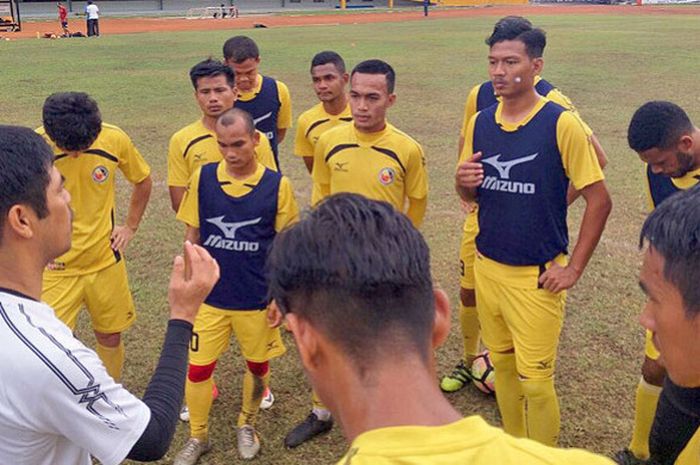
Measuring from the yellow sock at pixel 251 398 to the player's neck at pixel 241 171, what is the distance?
4.45ft

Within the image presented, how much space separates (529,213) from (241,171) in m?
1.91

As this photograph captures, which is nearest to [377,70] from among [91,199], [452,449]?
[91,199]

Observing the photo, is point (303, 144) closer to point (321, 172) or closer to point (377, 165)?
point (321, 172)

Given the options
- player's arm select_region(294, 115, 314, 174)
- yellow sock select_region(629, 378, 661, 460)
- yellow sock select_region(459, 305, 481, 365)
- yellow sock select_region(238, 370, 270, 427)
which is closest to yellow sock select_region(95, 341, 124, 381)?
yellow sock select_region(238, 370, 270, 427)

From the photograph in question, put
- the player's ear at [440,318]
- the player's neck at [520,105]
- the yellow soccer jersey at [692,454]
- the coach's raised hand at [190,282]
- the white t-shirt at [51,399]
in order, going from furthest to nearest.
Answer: the player's neck at [520,105] → the coach's raised hand at [190,282] → the yellow soccer jersey at [692,454] → the white t-shirt at [51,399] → the player's ear at [440,318]

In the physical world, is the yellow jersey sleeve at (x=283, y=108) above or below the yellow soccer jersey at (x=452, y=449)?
below

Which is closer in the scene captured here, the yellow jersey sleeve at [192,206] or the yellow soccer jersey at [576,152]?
the yellow soccer jersey at [576,152]

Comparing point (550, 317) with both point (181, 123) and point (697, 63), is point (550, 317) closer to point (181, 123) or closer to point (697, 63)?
point (181, 123)

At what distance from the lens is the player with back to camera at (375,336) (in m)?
1.44

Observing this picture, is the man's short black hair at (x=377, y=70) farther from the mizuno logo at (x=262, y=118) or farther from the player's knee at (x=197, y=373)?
the player's knee at (x=197, y=373)

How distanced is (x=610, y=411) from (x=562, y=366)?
66cm

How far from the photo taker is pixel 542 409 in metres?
4.28

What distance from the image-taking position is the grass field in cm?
521

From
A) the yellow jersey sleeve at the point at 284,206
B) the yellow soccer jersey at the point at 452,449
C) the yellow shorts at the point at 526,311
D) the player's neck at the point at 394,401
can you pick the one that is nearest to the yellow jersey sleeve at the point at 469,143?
the yellow shorts at the point at 526,311
